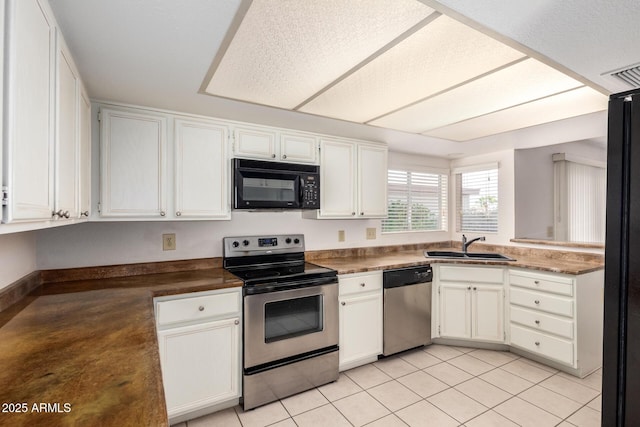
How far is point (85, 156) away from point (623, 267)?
2429 mm

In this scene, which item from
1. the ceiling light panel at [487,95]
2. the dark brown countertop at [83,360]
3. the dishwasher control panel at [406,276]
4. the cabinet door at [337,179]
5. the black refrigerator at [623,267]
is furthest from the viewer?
the cabinet door at [337,179]

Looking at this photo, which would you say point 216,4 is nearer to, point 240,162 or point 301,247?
point 240,162

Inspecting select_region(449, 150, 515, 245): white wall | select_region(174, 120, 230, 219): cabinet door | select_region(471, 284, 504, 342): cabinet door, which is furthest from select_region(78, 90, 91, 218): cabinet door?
select_region(449, 150, 515, 245): white wall

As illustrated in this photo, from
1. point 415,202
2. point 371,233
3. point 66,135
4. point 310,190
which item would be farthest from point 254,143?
point 415,202

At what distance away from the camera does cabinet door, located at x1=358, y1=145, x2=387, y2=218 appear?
314 cm

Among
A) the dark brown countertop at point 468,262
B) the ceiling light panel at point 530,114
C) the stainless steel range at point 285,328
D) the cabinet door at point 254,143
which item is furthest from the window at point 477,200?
the cabinet door at point 254,143

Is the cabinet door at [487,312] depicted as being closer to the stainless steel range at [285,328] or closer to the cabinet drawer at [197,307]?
the stainless steel range at [285,328]

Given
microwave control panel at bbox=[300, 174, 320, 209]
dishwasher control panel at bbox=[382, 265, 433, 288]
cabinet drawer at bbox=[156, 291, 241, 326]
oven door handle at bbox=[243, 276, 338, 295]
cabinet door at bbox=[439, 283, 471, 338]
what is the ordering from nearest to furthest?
cabinet drawer at bbox=[156, 291, 241, 326]
oven door handle at bbox=[243, 276, 338, 295]
microwave control panel at bbox=[300, 174, 320, 209]
dishwasher control panel at bbox=[382, 265, 433, 288]
cabinet door at bbox=[439, 283, 471, 338]

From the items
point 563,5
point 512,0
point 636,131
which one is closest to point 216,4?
point 512,0

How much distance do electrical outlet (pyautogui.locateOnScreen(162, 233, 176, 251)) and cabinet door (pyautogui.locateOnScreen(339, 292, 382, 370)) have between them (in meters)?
1.43

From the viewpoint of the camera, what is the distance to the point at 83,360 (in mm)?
970

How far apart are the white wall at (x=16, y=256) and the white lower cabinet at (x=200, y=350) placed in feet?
2.33

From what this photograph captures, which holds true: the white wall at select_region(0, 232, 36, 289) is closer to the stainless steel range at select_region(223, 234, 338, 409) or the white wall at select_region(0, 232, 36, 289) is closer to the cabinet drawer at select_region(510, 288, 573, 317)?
the stainless steel range at select_region(223, 234, 338, 409)

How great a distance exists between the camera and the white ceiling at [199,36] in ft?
3.68
